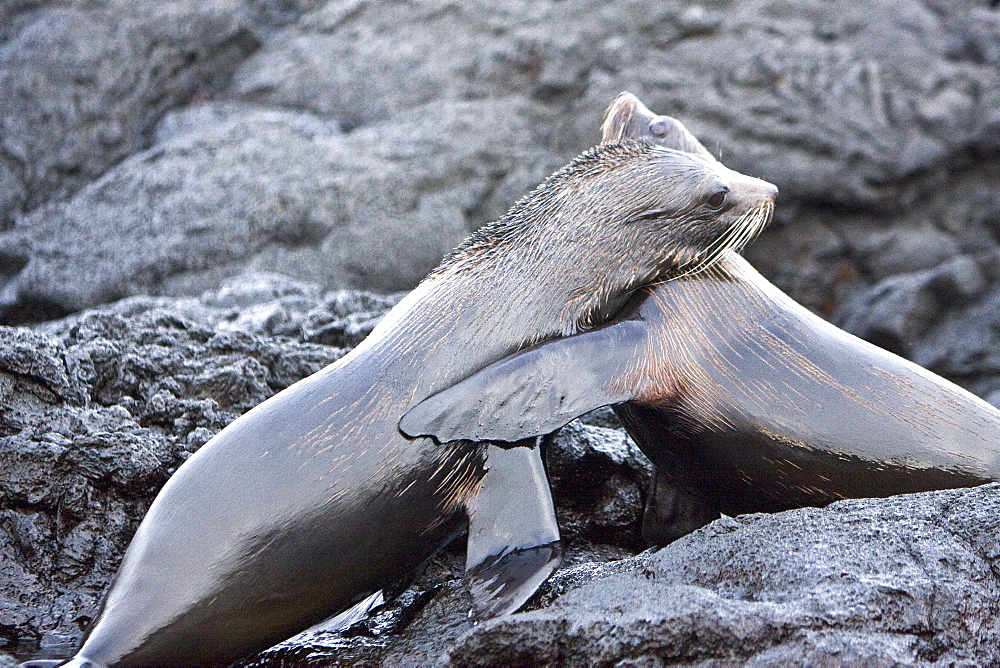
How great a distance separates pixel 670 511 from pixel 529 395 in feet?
3.48

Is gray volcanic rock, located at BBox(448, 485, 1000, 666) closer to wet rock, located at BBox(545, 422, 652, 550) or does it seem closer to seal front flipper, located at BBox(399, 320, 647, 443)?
seal front flipper, located at BBox(399, 320, 647, 443)

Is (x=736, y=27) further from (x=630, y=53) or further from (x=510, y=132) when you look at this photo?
(x=510, y=132)

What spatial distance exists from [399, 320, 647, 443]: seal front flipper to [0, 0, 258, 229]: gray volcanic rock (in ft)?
22.8

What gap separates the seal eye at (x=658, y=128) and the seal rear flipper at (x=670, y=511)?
60.7 inches

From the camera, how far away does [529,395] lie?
376 centimetres

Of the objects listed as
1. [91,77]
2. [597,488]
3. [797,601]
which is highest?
[91,77]

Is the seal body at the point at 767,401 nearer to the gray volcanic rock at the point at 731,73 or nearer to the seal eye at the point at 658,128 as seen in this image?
the seal eye at the point at 658,128

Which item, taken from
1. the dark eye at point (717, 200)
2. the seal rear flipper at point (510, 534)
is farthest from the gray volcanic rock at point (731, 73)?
the seal rear flipper at point (510, 534)

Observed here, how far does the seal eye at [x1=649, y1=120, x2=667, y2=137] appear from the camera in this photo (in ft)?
15.4

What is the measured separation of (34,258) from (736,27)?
6.91 meters

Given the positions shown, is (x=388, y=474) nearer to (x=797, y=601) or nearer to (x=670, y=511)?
(x=670, y=511)

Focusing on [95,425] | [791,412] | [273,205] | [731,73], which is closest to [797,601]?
[791,412]

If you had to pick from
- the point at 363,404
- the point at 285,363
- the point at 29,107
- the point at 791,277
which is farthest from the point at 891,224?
the point at 29,107

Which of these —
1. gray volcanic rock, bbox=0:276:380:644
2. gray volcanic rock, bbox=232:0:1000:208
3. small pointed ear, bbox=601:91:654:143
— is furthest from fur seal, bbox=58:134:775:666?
gray volcanic rock, bbox=232:0:1000:208
